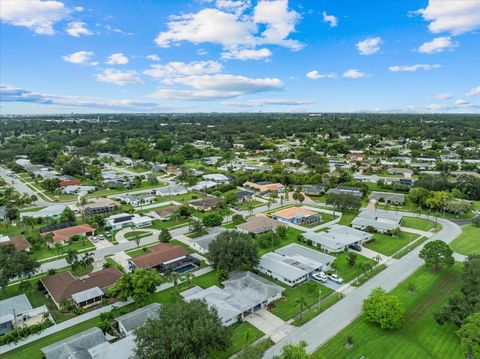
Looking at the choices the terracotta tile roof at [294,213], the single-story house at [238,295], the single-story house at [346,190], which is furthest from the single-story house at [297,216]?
the single-story house at [238,295]

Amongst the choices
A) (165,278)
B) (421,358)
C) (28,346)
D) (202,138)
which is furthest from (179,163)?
(421,358)

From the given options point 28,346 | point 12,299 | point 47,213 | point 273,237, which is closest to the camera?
point 28,346

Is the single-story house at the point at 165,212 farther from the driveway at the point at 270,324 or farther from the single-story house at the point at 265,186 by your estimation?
the driveway at the point at 270,324

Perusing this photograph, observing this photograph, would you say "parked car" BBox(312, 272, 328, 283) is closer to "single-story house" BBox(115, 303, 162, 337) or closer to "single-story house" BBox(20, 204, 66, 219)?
"single-story house" BBox(115, 303, 162, 337)

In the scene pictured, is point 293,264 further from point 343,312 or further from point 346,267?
point 343,312

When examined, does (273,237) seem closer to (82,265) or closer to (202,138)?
(82,265)

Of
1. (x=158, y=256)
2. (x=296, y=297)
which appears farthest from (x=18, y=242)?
(x=296, y=297)
